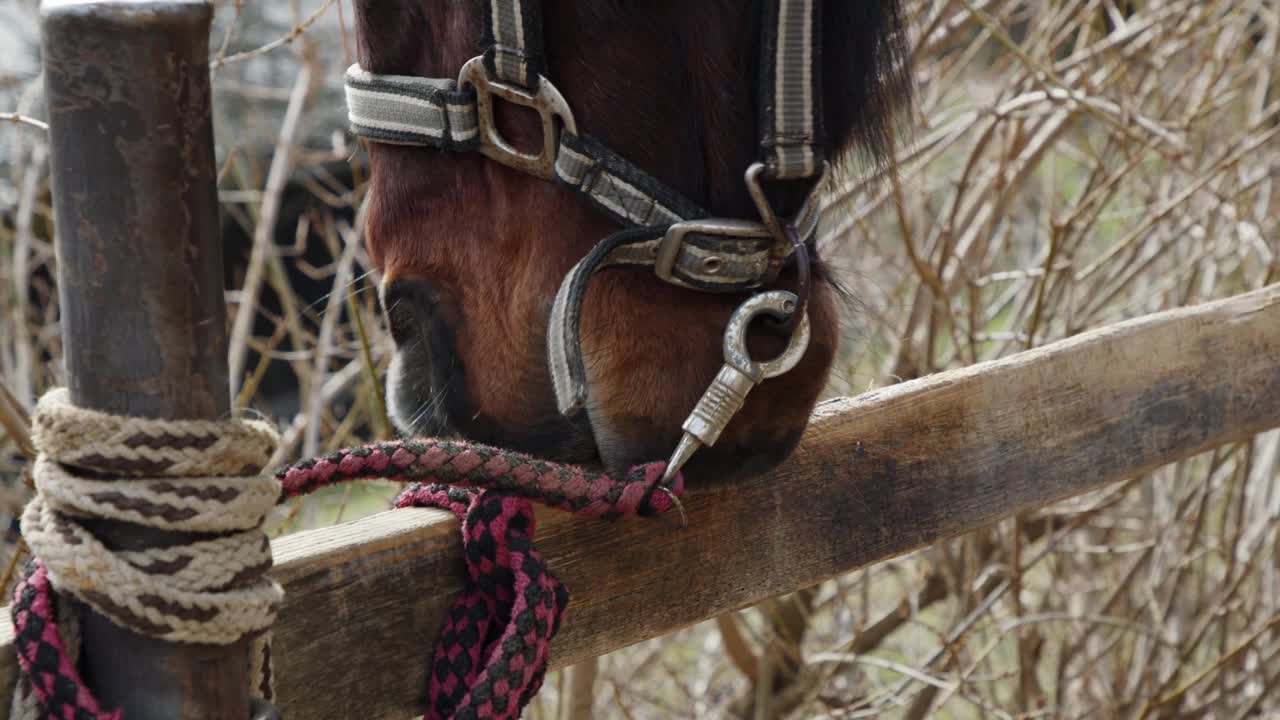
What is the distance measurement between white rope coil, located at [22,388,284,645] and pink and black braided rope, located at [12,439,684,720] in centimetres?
17

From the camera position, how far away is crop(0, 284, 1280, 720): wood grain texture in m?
0.92

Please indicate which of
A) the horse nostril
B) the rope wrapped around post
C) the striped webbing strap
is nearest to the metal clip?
the striped webbing strap

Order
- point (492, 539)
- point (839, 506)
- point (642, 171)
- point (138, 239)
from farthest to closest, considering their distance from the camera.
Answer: point (839, 506) → point (642, 171) → point (492, 539) → point (138, 239)

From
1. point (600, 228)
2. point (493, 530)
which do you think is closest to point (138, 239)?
point (493, 530)

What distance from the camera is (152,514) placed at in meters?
0.67

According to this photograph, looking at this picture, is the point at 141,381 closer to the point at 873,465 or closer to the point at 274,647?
the point at 274,647

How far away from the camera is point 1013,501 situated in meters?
1.49

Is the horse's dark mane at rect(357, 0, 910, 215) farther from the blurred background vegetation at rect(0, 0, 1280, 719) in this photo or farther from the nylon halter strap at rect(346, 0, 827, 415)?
the blurred background vegetation at rect(0, 0, 1280, 719)

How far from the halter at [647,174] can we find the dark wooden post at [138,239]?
1.21ft

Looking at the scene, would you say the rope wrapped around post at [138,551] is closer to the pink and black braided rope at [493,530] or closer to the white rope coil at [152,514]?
the white rope coil at [152,514]

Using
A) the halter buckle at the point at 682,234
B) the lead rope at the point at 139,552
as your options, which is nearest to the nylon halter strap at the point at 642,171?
the halter buckle at the point at 682,234

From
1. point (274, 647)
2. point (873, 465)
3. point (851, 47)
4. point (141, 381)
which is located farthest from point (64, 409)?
point (873, 465)

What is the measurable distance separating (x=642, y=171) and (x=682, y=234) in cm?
7

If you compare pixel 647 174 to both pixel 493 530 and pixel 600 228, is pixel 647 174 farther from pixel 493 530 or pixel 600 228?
pixel 493 530
